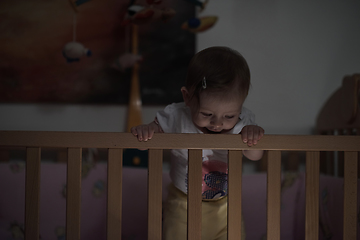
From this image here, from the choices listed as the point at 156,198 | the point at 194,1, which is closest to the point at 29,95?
the point at 194,1

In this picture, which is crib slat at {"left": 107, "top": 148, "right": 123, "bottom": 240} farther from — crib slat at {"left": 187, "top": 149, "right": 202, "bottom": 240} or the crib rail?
crib slat at {"left": 187, "top": 149, "right": 202, "bottom": 240}

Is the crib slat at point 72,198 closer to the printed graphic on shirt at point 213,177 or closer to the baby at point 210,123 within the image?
the baby at point 210,123

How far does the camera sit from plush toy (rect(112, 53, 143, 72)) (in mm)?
1595

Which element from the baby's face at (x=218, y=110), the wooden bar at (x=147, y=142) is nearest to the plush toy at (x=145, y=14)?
the baby's face at (x=218, y=110)

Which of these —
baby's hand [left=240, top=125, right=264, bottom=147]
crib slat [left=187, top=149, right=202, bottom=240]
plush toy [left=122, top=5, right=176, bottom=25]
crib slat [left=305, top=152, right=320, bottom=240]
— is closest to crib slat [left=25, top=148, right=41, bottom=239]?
crib slat [left=187, top=149, right=202, bottom=240]

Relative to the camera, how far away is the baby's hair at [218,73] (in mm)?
755

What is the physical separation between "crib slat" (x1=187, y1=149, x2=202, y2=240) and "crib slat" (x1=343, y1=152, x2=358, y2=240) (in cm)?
34

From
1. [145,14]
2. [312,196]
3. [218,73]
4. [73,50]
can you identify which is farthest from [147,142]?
[73,50]

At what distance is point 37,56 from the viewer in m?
1.67

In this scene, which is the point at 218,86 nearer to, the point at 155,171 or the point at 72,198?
the point at 155,171

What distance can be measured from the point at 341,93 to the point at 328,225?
0.52 m

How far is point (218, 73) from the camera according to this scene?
76 centimetres

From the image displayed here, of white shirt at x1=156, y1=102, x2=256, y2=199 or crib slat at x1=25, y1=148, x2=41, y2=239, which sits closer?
crib slat at x1=25, y1=148, x2=41, y2=239

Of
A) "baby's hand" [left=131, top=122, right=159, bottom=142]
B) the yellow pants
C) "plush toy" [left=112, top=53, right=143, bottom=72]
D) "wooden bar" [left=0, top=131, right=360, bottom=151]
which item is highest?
"plush toy" [left=112, top=53, right=143, bottom=72]
